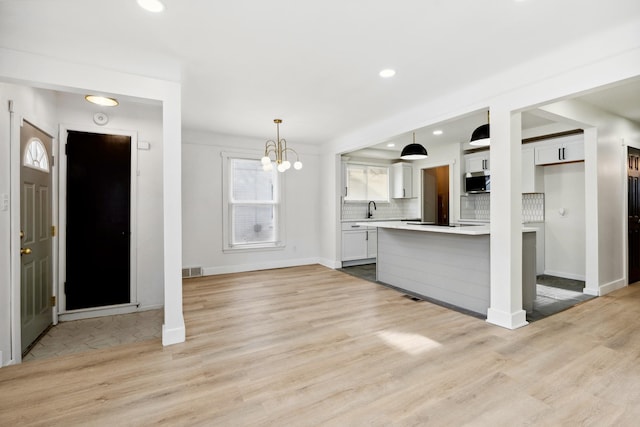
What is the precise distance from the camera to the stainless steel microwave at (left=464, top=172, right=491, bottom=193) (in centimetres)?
593

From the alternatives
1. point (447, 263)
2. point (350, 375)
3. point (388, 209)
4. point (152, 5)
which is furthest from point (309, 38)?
point (388, 209)

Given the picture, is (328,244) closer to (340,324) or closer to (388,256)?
(388,256)

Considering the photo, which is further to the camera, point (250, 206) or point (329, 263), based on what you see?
point (329, 263)

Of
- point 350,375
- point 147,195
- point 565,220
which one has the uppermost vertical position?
point 147,195

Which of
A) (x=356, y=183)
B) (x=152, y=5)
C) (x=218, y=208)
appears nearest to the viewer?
(x=152, y=5)

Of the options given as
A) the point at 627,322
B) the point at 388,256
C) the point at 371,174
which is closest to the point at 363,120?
the point at 388,256

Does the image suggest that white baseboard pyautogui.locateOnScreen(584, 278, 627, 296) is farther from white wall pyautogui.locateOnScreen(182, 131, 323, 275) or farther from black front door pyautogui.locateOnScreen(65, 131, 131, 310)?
black front door pyautogui.locateOnScreen(65, 131, 131, 310)

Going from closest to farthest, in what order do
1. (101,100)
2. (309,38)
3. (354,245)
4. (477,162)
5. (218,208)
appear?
1. (309,38)
2. (101,100)
3. (218,208)
4. (477,162)
5. (354,245)

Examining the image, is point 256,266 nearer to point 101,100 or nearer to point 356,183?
point 356,183

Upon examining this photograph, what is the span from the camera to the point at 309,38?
2477 millimetres

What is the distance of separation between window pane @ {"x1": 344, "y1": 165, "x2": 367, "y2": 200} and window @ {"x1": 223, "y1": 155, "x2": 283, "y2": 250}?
5.75ft

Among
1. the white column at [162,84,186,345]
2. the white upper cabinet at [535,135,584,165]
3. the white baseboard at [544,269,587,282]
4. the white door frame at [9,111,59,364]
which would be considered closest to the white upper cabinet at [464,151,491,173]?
the white upper cabinet at [535,135,584,165]

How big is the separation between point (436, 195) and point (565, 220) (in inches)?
116

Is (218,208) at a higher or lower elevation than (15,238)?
higher
